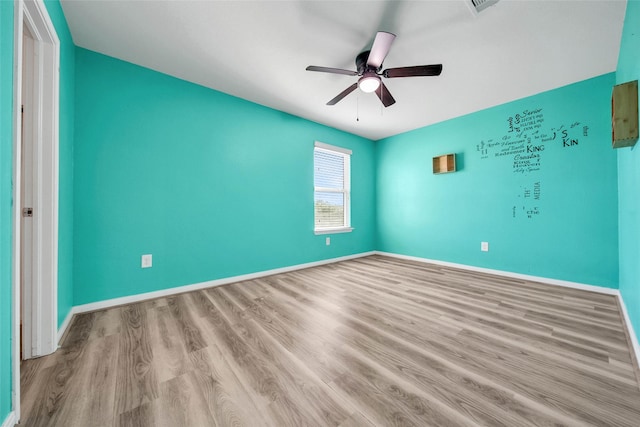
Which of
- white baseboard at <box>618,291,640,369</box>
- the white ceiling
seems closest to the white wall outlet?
the white ceiling

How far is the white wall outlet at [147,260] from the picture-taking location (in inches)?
89.1

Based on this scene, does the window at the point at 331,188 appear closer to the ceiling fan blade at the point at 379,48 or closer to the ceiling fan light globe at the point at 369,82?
the ceiling fan light globe at the point at 369,82

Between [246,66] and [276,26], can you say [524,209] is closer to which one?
[276,26]

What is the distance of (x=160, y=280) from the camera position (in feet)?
7.72

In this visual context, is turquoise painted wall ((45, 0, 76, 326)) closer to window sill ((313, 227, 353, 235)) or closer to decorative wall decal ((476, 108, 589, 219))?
window sill ((313, 227, 353, 235))

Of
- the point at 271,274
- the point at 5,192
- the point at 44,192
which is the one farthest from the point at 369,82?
the point at 271,274

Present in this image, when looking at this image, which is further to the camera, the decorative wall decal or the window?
the window

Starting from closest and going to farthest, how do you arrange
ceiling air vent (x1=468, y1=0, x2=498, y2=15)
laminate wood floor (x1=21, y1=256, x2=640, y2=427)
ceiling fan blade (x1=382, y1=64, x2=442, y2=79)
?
laminate wood floor (x1=21, y1=256, x2=640, y2=427)
ceiling air vent (x1=468, y1=0, x2=498, y2=15)
ceiling fan blade (x1=382, y1=64, x2=442, y2=79)

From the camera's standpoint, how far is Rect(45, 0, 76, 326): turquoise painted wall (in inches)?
62.4

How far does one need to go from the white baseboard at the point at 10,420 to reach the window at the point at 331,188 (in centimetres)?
306

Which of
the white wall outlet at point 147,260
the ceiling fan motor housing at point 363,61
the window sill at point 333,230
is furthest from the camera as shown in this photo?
the window sill at point 333,230

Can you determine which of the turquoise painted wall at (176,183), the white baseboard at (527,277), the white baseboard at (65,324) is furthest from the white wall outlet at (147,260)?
the white baseboard at (527,277)

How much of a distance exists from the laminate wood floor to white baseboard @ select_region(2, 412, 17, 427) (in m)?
0.05

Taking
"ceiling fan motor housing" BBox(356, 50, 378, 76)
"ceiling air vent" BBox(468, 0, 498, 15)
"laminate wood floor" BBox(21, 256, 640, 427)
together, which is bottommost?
"laminate wood floor" BBox(21, 256, 640, 427)
